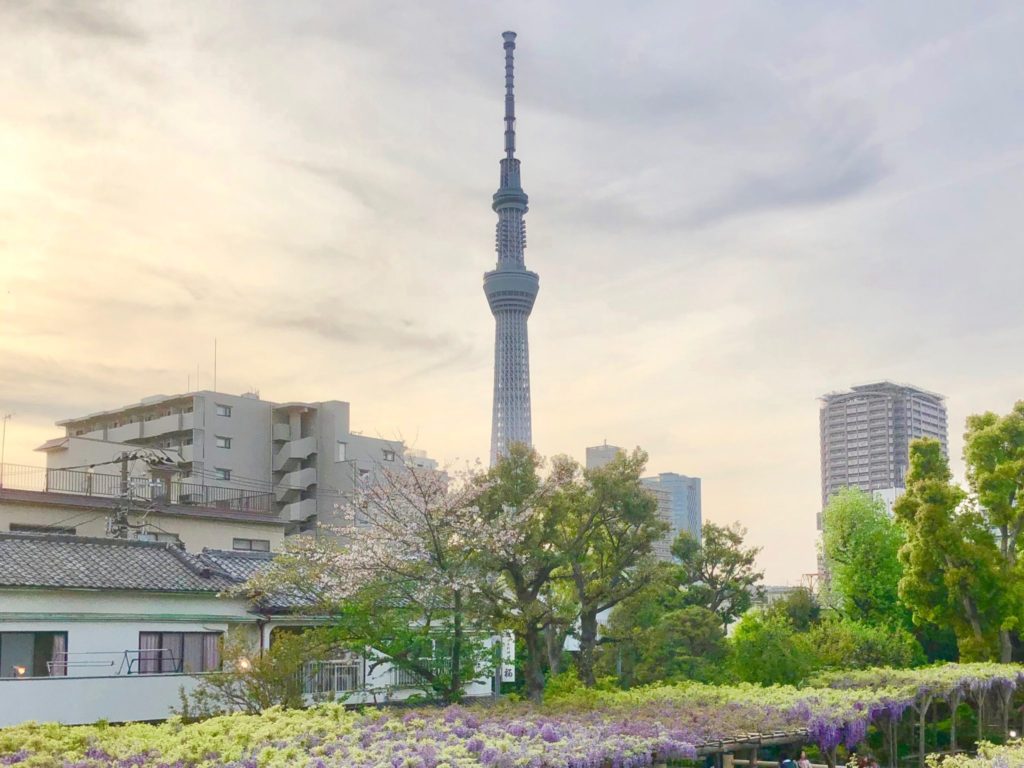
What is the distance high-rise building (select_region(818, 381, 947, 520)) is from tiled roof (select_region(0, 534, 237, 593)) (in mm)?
165230

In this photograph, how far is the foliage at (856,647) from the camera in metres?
38.8

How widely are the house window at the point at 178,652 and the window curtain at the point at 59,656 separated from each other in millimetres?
1730

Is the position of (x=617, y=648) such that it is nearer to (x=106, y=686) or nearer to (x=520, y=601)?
(x=520, y=601)

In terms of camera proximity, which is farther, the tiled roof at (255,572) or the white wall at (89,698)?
the tiled roof at (255,572)

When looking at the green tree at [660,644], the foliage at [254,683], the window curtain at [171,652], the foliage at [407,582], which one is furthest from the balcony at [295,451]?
the foliage at [254,683]

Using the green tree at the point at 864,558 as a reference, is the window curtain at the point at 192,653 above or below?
below

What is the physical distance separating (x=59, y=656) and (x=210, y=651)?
3.70m

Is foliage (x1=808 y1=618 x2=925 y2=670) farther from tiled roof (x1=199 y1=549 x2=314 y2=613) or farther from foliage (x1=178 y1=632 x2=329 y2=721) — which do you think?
foliage (x1=178 y1=632 x2=329 y2=721)

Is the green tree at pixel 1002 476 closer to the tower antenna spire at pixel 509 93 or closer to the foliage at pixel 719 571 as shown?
the foliage at pixel 719 571

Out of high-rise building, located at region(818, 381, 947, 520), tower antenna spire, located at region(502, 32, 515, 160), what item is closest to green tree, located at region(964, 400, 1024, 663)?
tower antenna spire, located at region(502, 32, 515, 160)

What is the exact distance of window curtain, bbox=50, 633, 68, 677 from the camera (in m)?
24.8

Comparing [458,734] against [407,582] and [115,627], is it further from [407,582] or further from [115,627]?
[115,627]

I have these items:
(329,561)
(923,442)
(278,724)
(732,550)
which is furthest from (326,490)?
(278,724)

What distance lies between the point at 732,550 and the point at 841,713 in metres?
16.2
